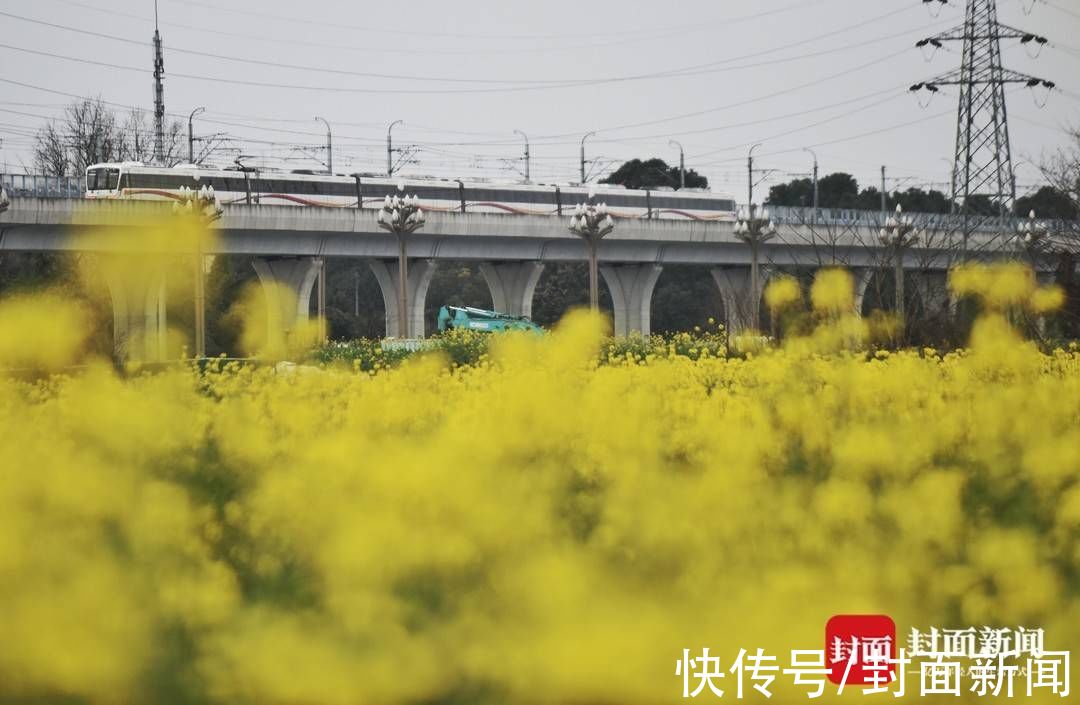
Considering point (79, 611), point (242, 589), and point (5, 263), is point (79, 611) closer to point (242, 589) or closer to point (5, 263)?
point (242, 589)

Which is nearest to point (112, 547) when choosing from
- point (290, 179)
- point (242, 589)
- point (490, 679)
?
point (242, 589)

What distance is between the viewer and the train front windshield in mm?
42250

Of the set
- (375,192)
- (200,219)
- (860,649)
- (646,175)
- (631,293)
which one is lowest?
(860,649)

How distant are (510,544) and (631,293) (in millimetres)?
54406

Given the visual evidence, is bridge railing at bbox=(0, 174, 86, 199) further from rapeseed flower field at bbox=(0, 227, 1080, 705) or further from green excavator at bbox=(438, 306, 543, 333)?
rapeseed flower field at bbox=(0, 227, 1080, 705)

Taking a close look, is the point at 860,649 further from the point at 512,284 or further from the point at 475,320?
the point at 512,284

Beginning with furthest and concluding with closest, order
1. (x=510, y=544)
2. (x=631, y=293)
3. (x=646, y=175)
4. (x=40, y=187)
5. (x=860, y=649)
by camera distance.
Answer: (x=646, y=175) → (x=631, y=293) → (x=40, y=187) → (x=510, y=544) → (x=860, y=649)

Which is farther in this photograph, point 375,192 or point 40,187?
point 375,192

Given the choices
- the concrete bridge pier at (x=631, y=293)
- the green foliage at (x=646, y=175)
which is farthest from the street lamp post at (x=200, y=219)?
the green foliage at (x=646, y=175)

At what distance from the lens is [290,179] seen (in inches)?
1853

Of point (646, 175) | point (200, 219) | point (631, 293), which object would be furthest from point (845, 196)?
point (200, 219)

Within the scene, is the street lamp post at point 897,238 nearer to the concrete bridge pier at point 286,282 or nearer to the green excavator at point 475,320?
the green excavator at point 475,320

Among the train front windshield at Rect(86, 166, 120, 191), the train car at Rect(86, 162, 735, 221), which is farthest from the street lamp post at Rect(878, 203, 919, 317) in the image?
the train front windshield at Rect(86, 166, 120, 191)

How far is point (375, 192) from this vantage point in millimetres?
49375
